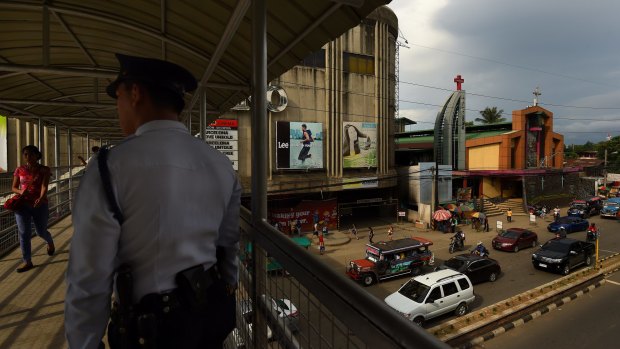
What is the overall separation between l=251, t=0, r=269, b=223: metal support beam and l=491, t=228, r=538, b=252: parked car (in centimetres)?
2075

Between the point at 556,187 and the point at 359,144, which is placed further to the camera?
the point at 556,187

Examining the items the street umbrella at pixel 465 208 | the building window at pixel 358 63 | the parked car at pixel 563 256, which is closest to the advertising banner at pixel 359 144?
the building window at pixel 358 63

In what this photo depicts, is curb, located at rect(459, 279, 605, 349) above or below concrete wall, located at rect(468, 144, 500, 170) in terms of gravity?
below

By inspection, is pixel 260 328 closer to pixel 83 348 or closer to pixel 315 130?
pixel 83 348

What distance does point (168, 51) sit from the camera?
13.6ft

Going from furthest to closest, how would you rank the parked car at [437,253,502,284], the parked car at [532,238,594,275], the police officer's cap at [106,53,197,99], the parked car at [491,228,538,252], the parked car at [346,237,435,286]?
the parked car at [491,228,538,252] < the parked car at [532,238,594,275] < the parked car at [346,237,435,286] < the parked car at [437,253,502,284] < the police officer's cap at [106,53,197,99]

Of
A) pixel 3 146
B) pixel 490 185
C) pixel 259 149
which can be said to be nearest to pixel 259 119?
pixel 259 149

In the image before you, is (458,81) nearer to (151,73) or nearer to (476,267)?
(476,267)

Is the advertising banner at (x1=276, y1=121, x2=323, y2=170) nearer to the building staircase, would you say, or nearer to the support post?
the building staircase

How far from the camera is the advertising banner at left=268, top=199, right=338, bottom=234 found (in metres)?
22.3

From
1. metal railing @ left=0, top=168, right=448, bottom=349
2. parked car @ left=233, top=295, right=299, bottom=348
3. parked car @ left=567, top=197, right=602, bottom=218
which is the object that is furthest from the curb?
parked car @ left=567, top=197, right=602, bottom=218

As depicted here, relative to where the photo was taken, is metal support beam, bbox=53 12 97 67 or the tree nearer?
metal support beam, bbox=53 12 97 67

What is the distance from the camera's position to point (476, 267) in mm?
14352

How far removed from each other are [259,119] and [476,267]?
48.0 feet
